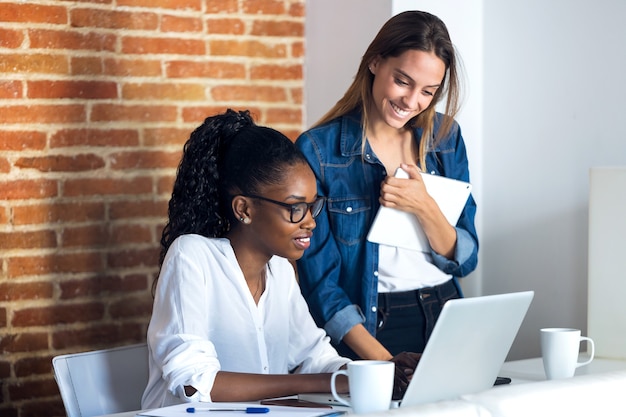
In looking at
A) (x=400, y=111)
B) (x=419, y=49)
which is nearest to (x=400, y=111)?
(x=400, y=111)

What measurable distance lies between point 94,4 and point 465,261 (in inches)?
54.7

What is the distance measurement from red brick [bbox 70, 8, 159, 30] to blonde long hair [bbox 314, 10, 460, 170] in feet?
2.70

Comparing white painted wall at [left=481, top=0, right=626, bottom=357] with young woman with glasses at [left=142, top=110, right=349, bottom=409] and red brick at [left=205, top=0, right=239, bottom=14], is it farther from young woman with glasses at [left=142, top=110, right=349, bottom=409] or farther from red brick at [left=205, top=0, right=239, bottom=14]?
young woman with glasses at [left=142, top=110, right=349, bottom=409]

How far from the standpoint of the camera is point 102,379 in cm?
194

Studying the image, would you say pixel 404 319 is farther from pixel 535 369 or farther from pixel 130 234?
pixel 130 234

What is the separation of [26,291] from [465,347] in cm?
169

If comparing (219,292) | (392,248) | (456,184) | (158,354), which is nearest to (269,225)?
(219,292)

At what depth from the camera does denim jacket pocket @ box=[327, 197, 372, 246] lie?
2.39 m

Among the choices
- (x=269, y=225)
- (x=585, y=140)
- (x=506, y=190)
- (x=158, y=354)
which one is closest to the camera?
(x=158, y=354)

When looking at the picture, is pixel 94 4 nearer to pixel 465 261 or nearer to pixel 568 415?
pixel 465 261

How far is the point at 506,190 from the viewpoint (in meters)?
3.08

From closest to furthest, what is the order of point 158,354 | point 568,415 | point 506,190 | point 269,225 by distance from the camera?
point 568,415 → point 158,354 → point 269,225 → point 506,190

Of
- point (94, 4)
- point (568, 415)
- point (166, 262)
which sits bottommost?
point (568, 415)

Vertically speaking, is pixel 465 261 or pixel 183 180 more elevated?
pixel 183 180
